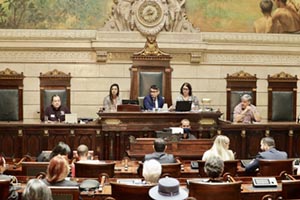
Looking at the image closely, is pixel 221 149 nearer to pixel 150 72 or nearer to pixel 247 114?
pixel 247 114

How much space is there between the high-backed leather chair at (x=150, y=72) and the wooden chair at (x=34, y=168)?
17.9 feet

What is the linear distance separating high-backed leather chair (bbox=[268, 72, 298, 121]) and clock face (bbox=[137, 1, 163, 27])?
322 cm

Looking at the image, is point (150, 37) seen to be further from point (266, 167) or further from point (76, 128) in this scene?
point (266, 167)

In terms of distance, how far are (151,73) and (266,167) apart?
17.7ft

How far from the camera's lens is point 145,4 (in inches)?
432

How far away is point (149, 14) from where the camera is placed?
36.1ft

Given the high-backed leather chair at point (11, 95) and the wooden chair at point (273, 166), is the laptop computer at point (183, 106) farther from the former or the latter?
the high-backed leather chair at point (11, 95)

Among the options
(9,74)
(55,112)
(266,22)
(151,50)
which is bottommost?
(55,112)

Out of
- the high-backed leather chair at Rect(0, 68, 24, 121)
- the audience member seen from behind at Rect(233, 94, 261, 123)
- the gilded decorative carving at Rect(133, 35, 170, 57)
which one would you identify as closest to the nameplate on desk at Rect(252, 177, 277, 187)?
the audience member seen from behind at Rect(233, 94, 261, 123)

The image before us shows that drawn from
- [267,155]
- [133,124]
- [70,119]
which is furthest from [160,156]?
[70,119]

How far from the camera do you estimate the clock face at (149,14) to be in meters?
11.0

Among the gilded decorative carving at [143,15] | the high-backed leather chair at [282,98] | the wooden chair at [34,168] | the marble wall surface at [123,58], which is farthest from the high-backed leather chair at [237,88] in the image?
the wooden chair at [34,168]

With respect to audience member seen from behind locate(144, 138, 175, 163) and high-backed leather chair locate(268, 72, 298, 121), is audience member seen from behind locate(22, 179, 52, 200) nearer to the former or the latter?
audience member seen from behind locate(144, 138, 175, 163)

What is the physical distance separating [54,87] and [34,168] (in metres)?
5.66
